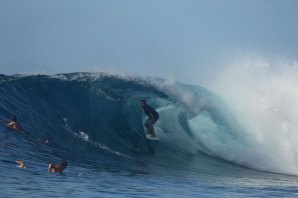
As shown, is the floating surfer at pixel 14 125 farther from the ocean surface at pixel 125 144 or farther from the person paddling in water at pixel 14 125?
the ocean surface at pixel 125 144

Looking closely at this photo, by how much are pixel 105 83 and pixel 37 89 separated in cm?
325

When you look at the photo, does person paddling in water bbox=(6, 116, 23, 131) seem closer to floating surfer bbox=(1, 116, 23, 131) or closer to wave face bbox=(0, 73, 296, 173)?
floating surfer bbox=(1, 116, 23, 131)

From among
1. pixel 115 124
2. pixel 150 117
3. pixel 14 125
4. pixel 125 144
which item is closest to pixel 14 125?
pixel 14 125

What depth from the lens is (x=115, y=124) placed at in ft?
57.3

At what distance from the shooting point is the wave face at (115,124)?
12852 mm

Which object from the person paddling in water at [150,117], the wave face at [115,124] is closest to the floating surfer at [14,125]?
the wave face at [115,124]

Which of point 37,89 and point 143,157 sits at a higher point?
point 37,89

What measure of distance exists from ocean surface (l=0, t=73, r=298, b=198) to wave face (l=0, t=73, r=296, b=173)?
0.13 feet

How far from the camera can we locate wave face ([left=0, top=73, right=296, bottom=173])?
12.9 metres

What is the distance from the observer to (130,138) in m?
16.1

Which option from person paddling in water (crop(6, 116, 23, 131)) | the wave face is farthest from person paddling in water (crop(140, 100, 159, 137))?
person paddling in water (crop(6, 116, 23, 131))

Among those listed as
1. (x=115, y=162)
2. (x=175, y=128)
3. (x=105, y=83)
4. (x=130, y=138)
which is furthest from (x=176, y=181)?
(x=105, y=83)

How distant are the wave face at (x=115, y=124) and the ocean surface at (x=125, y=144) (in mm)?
40

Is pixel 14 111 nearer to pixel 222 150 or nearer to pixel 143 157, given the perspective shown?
pixel 143 157
